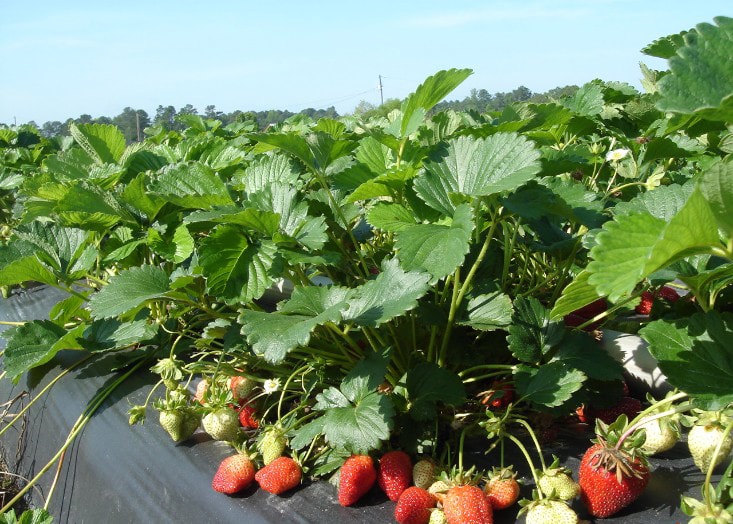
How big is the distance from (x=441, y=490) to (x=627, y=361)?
425 millimetres

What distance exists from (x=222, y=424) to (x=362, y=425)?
39 centimetres

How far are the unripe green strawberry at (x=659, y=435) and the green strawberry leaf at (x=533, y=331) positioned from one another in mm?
178

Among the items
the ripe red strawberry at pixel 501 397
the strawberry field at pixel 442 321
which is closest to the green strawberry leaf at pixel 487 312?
the strawberry field at pixel 442 321

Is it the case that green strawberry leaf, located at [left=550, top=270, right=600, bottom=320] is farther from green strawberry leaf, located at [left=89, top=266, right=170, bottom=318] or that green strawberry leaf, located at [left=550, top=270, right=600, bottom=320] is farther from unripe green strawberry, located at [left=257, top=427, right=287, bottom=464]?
green strawberry leaf, located at [left=89, top=266, right=170, bottom=318]

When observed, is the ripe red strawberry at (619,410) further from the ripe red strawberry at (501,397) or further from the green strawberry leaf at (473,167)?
the green strawberry leaf at (473,167)

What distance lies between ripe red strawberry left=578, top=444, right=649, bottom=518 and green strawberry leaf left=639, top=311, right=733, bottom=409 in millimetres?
114

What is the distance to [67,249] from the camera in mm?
1619

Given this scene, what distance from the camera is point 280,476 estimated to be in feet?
3.44

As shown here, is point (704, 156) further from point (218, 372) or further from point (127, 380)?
point (127, 380)

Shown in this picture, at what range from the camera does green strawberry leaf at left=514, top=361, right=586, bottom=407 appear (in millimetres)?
935

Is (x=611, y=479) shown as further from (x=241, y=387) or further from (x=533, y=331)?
(x=241, y=387)

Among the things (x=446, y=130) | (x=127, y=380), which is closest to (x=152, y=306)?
(x=127, y=380)

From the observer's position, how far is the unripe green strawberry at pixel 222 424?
1202 millimetres

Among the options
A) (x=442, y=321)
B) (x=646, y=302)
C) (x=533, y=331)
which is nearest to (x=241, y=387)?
(x=442, y=321)
